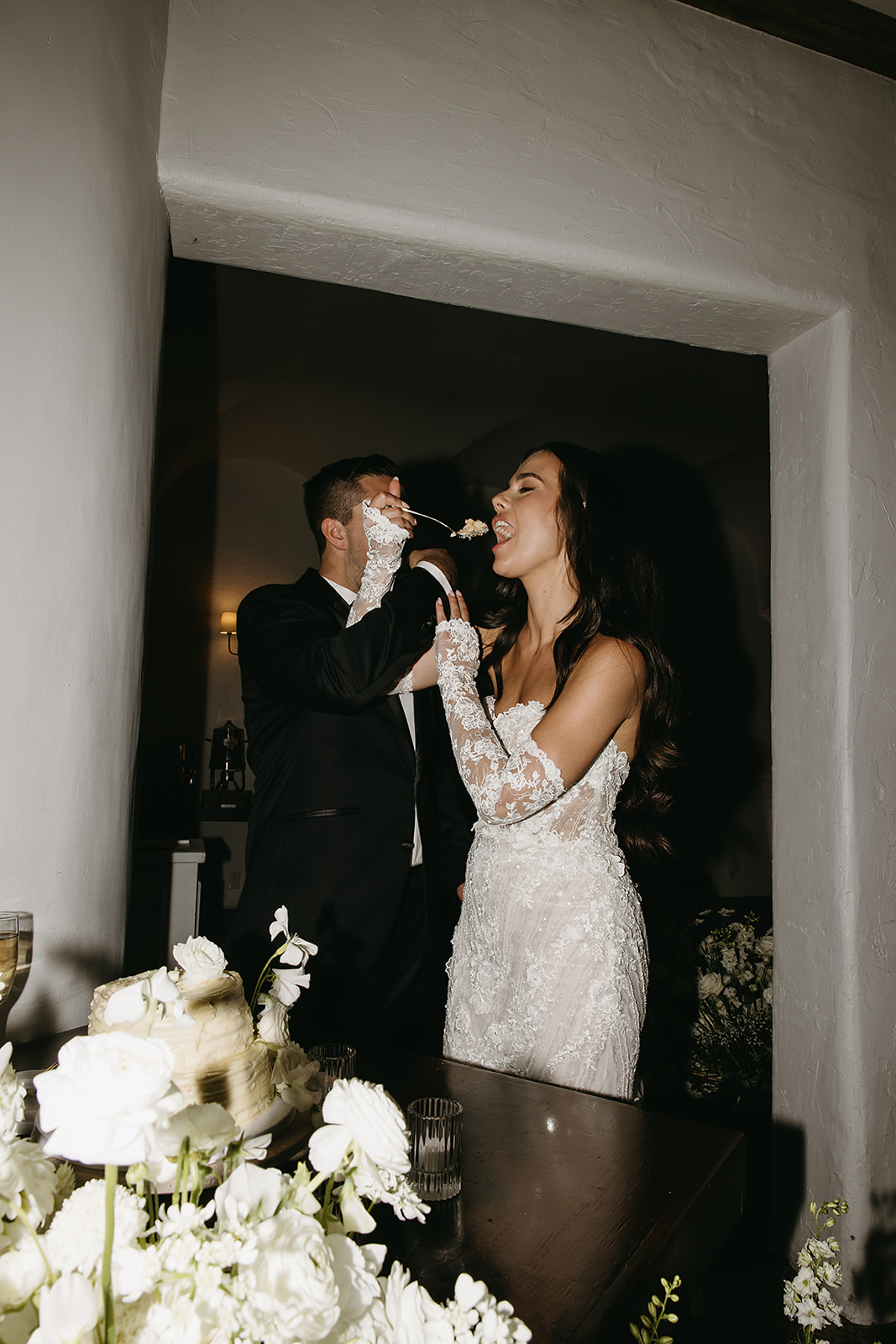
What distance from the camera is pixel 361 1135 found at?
23.7 inches

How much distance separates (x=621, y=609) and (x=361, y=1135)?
1794 millimetres

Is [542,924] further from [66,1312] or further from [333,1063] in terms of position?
[66,1312]

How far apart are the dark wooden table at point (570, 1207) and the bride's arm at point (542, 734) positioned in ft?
2.38

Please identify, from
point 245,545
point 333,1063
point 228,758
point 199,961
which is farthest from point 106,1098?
point 245,545

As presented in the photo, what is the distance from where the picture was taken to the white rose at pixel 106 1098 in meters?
0.46

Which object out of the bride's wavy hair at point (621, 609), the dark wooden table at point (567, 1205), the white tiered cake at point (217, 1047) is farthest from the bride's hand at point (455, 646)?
the white tiered cake at point (217, 1047)

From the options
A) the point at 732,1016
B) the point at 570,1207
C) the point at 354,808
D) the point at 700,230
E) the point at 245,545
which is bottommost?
the point at 732,1016

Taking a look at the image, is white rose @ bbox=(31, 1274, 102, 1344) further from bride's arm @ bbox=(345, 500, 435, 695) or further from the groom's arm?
bride's arm @ bbox=(345, 500, 435, 695)

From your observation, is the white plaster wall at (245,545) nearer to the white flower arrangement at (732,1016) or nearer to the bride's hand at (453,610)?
the white flower arrangement at (732,1016)

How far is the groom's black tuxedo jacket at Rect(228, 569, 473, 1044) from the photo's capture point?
232 centimetres

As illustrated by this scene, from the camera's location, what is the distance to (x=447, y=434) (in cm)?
594

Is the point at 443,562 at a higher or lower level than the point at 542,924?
higher

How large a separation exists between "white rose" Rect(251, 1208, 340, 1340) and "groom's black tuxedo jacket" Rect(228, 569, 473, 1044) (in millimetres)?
1783

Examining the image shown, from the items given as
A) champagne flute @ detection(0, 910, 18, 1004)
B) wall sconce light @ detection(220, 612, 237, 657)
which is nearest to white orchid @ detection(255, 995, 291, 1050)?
champagne flute @ detection(0, 910, 18, 1004)
